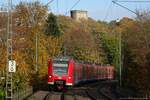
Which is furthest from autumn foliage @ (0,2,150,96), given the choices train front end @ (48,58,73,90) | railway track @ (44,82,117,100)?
railway track @ (44,82,117,100)

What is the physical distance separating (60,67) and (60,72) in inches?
19.1

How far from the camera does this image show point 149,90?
43531 millimetres

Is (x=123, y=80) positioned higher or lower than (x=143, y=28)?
lower

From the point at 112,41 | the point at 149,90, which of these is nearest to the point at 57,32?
the point at 112,41

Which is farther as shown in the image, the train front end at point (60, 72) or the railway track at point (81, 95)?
the train front end at point (60, 72)

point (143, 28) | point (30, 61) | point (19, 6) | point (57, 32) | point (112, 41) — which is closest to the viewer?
point (143, 28)

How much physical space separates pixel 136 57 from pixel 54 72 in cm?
766

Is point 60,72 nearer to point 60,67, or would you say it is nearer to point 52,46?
point 60,67

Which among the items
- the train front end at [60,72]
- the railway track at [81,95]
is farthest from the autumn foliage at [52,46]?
the railway track at [81,95]

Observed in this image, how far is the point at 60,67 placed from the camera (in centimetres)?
5131

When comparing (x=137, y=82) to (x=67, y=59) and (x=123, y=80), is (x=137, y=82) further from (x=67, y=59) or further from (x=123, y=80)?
(x=123, y=80)

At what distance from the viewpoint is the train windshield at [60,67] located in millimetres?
51188

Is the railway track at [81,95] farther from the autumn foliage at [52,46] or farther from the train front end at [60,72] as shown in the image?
the autumn foliage at [52,46]

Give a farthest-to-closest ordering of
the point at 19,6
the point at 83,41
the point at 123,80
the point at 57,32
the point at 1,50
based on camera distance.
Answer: the point at 83,41 < the point at 57,32 < the point at 19,6 < the point at 123,80 < the point at 1,50
